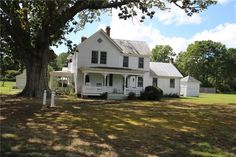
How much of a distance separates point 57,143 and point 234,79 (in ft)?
313

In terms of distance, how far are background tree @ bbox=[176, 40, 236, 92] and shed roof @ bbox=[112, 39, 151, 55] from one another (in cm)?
5279

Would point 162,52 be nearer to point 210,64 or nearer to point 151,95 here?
point 210,64

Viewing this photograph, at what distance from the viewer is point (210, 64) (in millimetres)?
101688

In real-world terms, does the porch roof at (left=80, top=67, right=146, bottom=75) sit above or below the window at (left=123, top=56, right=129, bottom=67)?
below

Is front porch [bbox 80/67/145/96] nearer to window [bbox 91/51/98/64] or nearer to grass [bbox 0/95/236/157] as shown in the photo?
window [bbox 91/51/98/64]

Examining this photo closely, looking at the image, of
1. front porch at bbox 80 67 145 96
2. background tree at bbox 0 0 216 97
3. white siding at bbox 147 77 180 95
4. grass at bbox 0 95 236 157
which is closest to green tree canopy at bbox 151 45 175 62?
white siding at bbox 147 77 180 95

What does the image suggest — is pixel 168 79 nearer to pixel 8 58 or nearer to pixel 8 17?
pixel 8 58

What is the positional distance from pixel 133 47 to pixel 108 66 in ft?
17.3

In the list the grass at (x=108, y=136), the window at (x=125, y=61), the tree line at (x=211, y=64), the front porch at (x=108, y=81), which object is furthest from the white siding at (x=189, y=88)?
the grass at (x=108, y=136)

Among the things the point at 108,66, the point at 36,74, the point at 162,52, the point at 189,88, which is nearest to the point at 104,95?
the point at 108,66

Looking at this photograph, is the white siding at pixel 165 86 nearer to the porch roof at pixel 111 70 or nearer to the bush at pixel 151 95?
the porch roof at pixel 111 70

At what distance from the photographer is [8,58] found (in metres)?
39.4

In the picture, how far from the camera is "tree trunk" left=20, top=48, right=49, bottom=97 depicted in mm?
28698

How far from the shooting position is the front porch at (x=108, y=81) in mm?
38406
